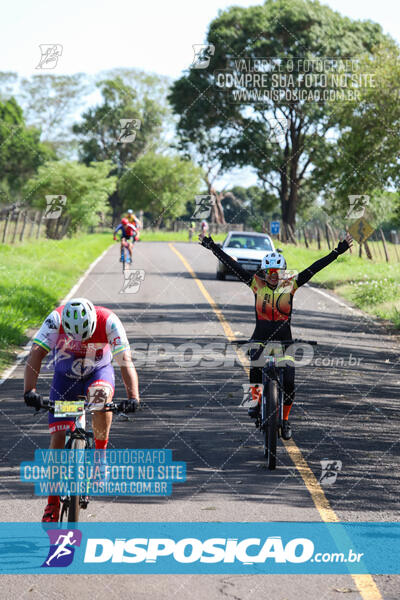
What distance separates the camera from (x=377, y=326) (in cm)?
2000

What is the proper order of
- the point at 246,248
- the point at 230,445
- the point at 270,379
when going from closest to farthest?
the point at 270,379, the point at 230,445, the point at 246,248

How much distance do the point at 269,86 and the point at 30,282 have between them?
30.2 metres

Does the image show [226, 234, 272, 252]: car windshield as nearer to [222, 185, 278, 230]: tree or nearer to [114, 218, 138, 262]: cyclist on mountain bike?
[114, 218, 138, 262]: cyclist on mountain bike

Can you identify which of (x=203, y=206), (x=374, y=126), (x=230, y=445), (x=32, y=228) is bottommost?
A: (x=32, y=228)

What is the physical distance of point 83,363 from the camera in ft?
21.4

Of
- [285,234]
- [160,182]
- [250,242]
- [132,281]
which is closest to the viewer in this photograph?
[132,281]

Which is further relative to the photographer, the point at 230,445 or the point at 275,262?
the point at 230,445

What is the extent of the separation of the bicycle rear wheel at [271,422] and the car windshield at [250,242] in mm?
20544

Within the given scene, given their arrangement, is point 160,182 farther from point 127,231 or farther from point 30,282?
point 30,282

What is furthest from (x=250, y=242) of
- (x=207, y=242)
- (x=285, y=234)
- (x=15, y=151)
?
(x=15, y=151)

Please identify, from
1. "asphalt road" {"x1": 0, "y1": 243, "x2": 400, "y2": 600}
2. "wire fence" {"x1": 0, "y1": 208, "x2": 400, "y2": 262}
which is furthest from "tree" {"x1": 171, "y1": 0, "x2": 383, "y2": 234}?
"asphalt road" {"x1": 0, "y1": 243, "x2": 400, "y2": 600}

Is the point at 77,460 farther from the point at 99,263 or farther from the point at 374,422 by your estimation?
the point at 99,263

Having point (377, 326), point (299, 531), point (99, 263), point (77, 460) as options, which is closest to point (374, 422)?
point (299, 531)

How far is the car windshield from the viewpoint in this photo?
2900 cm
